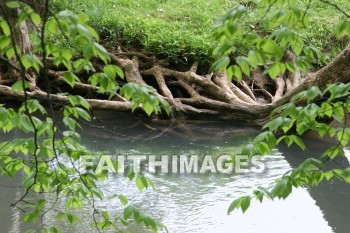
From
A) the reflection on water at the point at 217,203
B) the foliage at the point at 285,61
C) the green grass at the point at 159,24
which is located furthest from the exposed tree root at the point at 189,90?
the foliage at the point at 285,61

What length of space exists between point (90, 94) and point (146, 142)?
1365 millimetres

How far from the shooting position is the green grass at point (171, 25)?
651cm

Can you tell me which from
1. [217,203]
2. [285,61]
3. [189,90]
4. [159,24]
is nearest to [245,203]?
[285,61]

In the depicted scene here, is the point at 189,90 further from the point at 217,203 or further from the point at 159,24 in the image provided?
the point at 217,203

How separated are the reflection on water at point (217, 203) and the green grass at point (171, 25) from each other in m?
1.84

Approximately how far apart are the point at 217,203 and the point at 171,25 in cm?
405

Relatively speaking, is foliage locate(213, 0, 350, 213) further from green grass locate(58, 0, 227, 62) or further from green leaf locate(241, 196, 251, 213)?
green grass locate(58, 0, 227, 62)

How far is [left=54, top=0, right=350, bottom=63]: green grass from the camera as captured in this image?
6.51m

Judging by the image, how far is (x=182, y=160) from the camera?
4.50 meters

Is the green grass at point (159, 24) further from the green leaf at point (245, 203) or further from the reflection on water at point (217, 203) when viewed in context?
the green leaf at point (245, 203)

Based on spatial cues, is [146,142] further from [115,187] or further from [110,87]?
[110,87]

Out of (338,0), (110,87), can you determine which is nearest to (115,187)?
(110,87)

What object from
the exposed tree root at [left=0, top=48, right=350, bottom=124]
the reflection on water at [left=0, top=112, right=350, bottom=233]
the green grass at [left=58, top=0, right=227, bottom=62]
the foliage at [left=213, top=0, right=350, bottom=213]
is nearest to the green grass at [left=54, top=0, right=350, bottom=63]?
the green grass at [left=58, top=0, right=227, bottom=62]

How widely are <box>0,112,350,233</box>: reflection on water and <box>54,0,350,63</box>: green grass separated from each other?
6.03 feet
